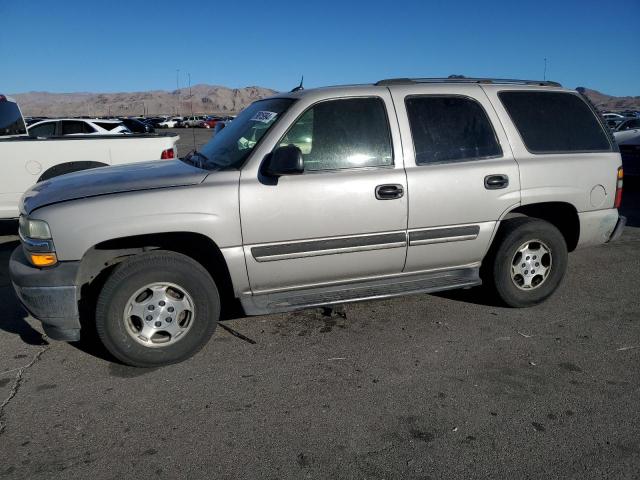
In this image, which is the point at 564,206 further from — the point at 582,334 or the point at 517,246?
the point at 582,334

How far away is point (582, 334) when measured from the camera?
13.2 feet

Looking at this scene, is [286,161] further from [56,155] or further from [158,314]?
[56,155]

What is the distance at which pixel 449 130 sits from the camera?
414 centimetres

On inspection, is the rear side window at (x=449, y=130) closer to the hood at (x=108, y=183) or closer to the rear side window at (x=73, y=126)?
the hood at (x=108, y=183)

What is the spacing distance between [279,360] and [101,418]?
119 centimetres

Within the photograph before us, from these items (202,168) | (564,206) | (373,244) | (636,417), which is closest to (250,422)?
(373,244)

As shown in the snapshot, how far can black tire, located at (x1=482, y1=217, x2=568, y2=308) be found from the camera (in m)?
4.29

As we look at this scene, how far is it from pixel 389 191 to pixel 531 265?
1.53 meters

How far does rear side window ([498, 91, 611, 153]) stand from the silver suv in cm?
1

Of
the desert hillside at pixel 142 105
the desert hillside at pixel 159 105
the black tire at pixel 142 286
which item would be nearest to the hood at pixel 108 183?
the black tire at pixel 142 286

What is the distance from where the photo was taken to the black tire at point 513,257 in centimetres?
429

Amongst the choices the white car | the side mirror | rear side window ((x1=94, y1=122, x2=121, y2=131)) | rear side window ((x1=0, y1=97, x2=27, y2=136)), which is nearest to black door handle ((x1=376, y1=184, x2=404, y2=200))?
the side mirror

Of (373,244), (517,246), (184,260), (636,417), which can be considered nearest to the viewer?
(636,417)

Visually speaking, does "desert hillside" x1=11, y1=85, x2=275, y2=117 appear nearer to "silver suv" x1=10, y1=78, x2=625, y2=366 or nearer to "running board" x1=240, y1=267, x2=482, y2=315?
"silver suv" x1=10, y1=78, x2=625, y2=366
